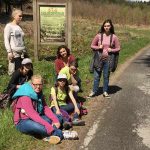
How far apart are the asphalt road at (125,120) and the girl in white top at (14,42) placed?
223 cm

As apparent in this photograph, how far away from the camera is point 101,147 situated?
6512mm

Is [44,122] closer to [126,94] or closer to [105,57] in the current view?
[105,57]

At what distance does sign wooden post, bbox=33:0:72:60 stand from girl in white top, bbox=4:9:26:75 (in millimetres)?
4302

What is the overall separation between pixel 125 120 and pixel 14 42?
3.03 m

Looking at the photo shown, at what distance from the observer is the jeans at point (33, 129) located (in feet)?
21.6

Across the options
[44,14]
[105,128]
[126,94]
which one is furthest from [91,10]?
[105,128]

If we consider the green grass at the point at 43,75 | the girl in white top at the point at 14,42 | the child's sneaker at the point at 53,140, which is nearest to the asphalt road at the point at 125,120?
the child's sneaker at the point at 53,140

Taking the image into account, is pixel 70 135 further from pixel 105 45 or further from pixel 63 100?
pixel 105 45

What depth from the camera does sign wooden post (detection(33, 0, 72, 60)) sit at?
523 inches

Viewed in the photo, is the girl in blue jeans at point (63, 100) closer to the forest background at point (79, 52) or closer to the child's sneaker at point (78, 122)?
the child's sneaker at point (78, 122)

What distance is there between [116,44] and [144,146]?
354cm

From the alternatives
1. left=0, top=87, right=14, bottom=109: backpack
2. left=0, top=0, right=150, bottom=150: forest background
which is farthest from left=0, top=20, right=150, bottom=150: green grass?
left=0, top=87, right=14, bottom=109: backpack

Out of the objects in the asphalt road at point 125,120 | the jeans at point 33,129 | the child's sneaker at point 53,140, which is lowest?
the asphalt road at point 125,120

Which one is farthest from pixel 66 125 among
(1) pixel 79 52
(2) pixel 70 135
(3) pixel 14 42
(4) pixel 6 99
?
(1) pixel 79 52
